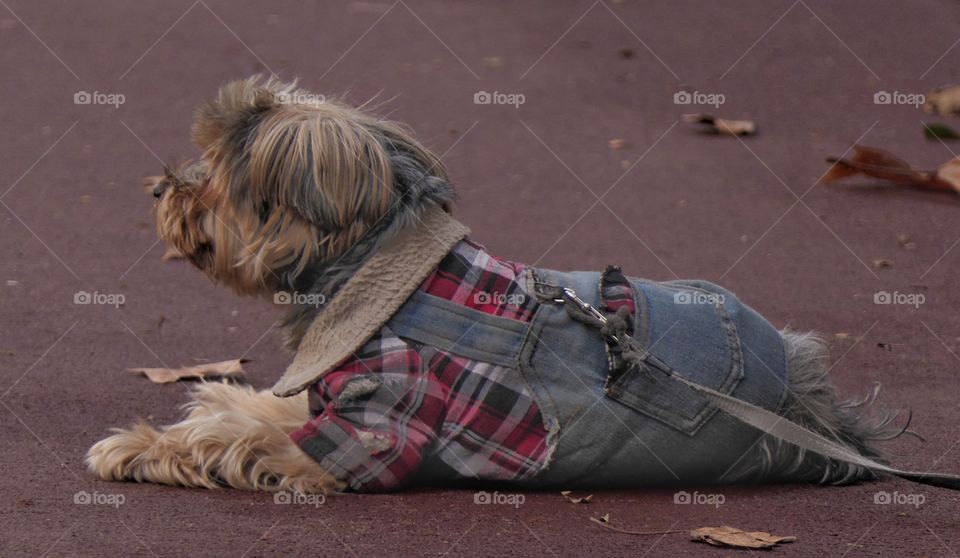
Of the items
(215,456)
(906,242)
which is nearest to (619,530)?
(215,456)

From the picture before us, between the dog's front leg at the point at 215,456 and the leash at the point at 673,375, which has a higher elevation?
the leash at the point at 673,375

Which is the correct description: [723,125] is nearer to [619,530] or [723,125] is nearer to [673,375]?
[673,375]

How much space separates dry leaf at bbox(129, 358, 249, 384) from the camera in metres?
6.73

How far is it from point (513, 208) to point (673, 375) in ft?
16.7

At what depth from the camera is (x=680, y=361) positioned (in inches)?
194

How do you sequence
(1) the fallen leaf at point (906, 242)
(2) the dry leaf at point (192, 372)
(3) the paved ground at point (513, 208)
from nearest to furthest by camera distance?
(3) the paved ground at point (513, 208) < (2) the dry leaf at point (192, 372) < (1) the fallen leaf at point (906, 242)

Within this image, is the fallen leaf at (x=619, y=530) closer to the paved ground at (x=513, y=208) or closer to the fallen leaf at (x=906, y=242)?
the paved ground at (x=513, y=208)

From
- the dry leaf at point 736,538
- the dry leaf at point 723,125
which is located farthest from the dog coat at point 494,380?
the dry leaf at point 723,125

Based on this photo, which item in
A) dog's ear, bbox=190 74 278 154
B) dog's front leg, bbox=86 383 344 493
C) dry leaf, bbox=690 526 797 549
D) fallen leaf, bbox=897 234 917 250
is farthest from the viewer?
fallen leaf, bbox=897 234 917 250

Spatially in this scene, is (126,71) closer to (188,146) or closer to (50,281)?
(188,146)

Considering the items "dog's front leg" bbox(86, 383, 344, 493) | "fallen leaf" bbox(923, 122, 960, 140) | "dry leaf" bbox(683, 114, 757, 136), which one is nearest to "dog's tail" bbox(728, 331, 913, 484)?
"dog's front leg" bbox(86, 383, 344, 493)

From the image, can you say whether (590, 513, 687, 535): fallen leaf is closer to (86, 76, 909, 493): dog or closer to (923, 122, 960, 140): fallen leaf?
(86, 76, 909, 493): dog

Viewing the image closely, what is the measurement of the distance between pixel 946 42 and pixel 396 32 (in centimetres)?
563

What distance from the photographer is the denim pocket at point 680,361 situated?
4.88 meters
